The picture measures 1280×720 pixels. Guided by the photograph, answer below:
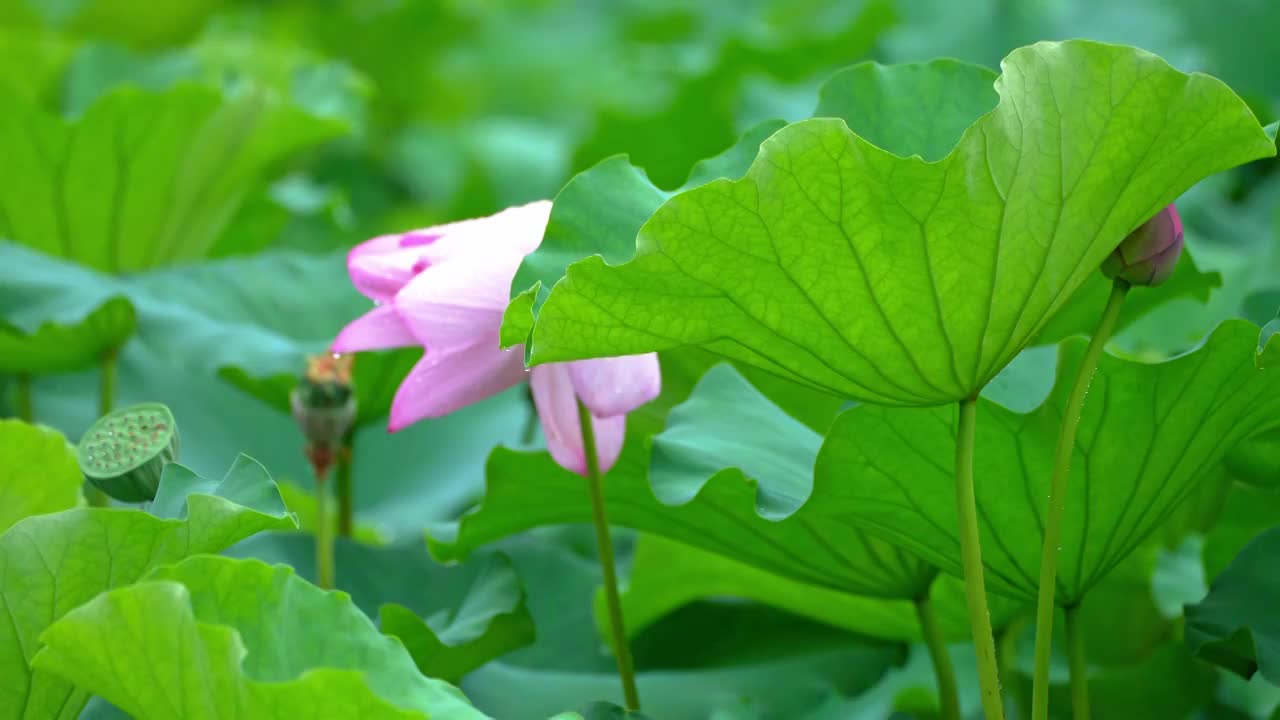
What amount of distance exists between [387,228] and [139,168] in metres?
0.45

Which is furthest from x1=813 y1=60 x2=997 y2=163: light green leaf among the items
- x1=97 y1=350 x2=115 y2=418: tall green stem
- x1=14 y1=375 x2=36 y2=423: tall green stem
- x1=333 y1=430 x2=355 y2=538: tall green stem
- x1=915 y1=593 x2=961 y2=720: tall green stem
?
x1=14 y1=375 x2=36 y2=423: tall green stem

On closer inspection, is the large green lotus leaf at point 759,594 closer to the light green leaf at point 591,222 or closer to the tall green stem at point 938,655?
the tall green stem at point 938,655

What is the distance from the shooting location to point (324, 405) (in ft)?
3.02

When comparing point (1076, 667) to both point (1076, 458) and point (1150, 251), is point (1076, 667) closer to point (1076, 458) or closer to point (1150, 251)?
point (1076, 458)

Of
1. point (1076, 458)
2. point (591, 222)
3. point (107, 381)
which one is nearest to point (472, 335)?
point (591, 222)

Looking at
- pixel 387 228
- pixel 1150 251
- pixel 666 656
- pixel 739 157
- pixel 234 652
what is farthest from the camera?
pixel 387 228

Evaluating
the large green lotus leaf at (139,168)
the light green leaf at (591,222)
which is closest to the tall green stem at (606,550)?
the light green leaf at (591,222)

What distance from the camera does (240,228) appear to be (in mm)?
1410

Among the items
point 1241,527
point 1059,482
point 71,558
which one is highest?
point 1241,527

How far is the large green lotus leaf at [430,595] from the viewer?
79 centimetres

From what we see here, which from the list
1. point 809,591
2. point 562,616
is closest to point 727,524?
point 809,591

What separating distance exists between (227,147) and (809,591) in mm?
637

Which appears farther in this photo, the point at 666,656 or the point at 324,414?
the point at 666,656

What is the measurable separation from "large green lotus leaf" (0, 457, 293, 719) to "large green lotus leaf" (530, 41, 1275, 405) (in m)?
0.15
